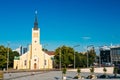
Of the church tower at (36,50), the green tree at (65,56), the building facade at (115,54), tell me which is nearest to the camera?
the green tree at (65,56)

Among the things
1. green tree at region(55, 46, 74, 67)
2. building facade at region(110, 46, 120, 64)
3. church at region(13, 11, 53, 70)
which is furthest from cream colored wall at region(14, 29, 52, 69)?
building facade at region(110, 46, 120, 64)

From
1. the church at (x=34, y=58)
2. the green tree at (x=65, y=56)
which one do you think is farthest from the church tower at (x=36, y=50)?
the green tree at (x=65, y=56)

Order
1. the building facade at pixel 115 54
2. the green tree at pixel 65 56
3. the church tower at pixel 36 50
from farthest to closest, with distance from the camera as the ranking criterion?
the building facade at pixel 115 54
the church tower at pixel 36 50
the green tree at pixel 65 56

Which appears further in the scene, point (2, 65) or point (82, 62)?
point (82, 62)

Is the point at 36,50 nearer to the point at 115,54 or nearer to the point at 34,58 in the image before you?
the point at 34,58

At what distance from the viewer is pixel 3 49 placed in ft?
343

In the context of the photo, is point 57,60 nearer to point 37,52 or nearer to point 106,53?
point 37,52

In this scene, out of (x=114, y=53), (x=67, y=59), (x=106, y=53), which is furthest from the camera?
(x=106, y=53)

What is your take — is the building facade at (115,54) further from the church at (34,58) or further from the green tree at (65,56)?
the church at (34,58)

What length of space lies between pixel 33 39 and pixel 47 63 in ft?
36.7

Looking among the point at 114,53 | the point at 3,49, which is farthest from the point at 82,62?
the point at 114,53

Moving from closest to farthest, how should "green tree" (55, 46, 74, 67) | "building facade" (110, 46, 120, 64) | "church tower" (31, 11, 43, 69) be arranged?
"green tree" (55, 46, 74, 67) → "church tower" (31, 11, 43, 69) → "building facade" (110, 46, 120, 64)

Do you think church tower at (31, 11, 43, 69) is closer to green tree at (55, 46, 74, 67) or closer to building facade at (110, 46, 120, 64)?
green tree at (55, 46, 74, 67)

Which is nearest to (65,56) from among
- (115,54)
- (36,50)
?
(36,50)
